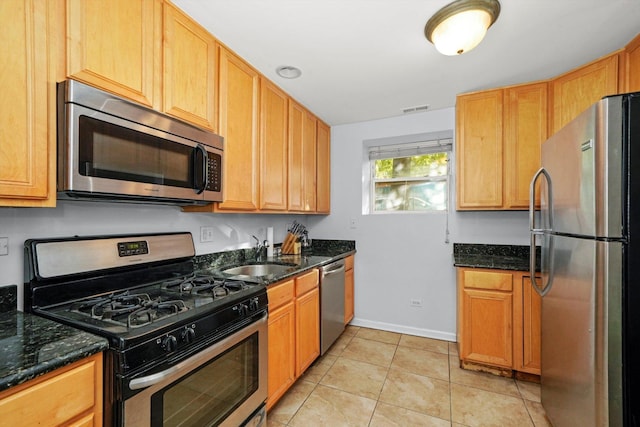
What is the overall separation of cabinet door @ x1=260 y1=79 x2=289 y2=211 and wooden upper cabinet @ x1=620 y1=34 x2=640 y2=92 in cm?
246

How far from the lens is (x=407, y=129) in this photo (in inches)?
127

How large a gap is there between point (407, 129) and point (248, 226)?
80.2 inches

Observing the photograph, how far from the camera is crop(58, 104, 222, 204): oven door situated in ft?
3.66

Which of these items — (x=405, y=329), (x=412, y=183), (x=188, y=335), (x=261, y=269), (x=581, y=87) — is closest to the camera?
(x=188, y=335)

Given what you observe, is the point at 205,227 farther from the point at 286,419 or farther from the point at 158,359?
the point at 286,419

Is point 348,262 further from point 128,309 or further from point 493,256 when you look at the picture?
point 128,309

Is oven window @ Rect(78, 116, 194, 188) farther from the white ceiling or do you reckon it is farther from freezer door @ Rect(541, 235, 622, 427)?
freezer door @ Rect(541, 235, 622, 427)

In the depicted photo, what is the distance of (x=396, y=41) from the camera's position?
1857 millimetres

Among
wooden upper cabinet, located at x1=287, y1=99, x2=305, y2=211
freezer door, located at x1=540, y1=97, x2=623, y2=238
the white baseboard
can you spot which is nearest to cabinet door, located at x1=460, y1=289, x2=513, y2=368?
the white baseboard

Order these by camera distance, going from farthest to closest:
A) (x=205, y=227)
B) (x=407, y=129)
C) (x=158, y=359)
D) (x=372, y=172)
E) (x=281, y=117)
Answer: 1. (x=372, y=172)
2. (x=407, y=129)
3. (x=281, y=117)
4. (x=205, y=227)
5. (x=158, y=359)

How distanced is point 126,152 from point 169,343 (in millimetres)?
864

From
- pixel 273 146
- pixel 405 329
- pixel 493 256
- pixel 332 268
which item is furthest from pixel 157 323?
pixel 493 256

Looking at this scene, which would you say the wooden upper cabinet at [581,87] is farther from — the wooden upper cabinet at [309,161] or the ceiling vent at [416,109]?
the wooden upper cabinet at [309,161]

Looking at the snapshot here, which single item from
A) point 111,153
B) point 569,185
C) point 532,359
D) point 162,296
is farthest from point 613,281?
point 111,153
